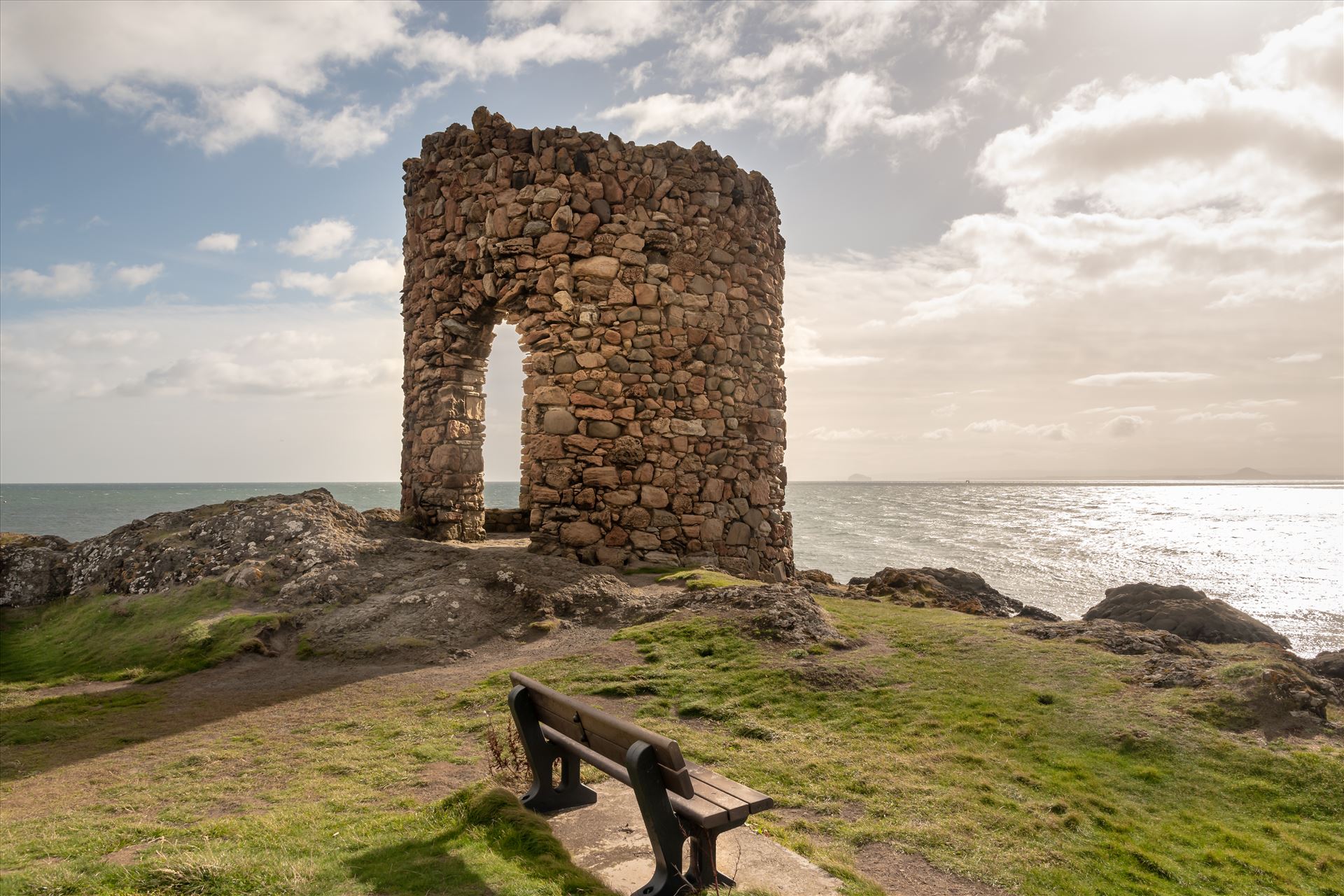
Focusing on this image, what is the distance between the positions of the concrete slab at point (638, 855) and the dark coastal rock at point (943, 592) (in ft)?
26.6

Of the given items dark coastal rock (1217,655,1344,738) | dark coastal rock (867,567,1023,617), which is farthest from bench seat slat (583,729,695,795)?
dark coastal rock (867,567,1023,617)

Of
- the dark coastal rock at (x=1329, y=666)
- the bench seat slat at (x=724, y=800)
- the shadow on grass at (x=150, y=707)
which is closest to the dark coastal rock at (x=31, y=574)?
the shadow on grass at (x=150, y=707)

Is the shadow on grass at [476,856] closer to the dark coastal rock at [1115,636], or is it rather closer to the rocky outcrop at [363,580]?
the rocky outcrop at [363,580]

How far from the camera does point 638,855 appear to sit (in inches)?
141

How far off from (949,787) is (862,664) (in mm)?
2078

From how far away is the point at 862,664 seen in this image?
6.83m

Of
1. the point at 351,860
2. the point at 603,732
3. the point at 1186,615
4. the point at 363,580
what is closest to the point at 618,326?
the point at 363,580

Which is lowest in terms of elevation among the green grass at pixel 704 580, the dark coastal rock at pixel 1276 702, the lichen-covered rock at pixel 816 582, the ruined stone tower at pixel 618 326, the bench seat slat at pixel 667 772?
the lichen-covered rock at pixel 816 582

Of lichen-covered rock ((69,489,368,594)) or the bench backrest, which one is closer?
the bench backrest

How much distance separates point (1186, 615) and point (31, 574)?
16.5 metres

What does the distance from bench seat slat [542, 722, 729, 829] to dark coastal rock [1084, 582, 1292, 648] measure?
927 cm

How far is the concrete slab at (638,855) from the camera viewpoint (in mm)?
3422

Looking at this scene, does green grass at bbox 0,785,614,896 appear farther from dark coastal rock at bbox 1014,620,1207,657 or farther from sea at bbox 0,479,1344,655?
sea at bbox 0,479,1344,655

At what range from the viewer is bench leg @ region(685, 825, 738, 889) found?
3.29 meters
